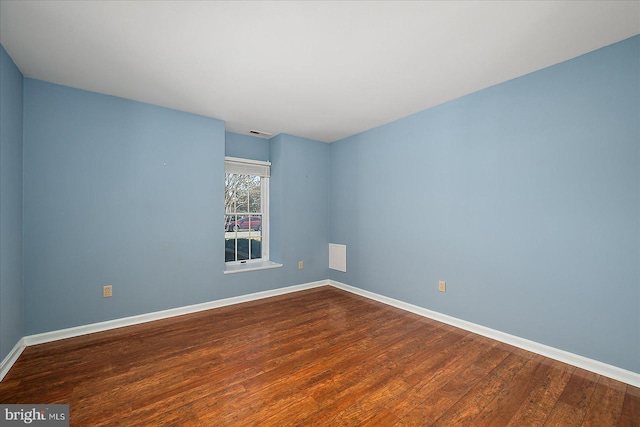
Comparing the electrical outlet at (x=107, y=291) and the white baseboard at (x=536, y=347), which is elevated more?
the electrical outlet at (x=107, y=291)

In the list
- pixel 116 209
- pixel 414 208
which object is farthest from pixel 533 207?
pixel 116 209

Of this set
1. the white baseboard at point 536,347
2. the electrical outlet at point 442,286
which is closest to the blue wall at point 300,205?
the white baseboard at point 536,347

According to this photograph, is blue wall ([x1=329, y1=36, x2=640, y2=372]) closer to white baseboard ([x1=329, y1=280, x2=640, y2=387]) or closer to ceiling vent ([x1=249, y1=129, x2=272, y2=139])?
white baseboard ([x1=329, y1=280, x2=640, y2=387])

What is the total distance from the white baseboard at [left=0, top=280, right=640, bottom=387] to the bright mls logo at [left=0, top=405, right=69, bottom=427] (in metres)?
0.55

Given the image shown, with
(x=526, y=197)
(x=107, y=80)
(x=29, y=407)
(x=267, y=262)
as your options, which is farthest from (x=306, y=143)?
(x=29, y=407)

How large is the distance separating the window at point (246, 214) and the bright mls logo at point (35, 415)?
232 cm

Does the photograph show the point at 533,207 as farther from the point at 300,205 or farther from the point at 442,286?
the point at 300,205

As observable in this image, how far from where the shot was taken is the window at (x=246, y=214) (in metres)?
4.13

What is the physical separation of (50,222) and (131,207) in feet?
2.20

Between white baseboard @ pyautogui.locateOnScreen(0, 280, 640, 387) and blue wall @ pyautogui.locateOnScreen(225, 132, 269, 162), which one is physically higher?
blue wall @ pyautogui.locateOnScreen(225, 132, 269, 162)

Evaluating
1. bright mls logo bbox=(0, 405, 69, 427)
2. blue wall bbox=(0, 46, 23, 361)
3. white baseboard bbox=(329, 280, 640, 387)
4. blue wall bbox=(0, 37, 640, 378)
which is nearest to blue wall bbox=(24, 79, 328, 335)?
blue wall bbox=(0, 37, 640, 378)

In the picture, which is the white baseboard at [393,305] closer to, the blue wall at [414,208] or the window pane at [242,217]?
the blue wall at [414,208]

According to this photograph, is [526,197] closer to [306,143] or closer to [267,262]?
[306,143]

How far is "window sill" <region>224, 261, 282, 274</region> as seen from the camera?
3.79m
